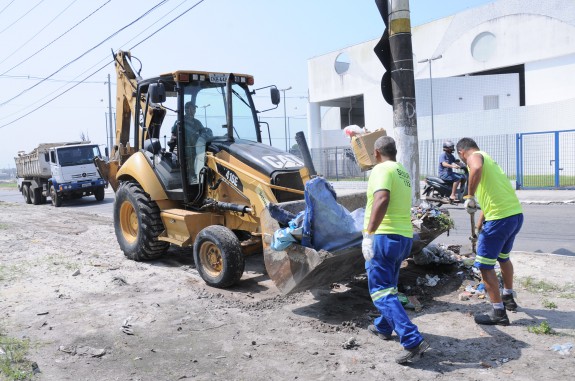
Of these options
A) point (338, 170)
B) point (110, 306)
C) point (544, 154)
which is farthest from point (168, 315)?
point (338, 170)

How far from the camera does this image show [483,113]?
28.6 m

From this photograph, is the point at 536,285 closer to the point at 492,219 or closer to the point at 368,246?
the point at 492,219

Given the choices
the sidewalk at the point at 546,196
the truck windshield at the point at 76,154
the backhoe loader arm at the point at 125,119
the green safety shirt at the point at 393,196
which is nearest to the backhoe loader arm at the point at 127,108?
the backhoe loader arm at the point at 125,119

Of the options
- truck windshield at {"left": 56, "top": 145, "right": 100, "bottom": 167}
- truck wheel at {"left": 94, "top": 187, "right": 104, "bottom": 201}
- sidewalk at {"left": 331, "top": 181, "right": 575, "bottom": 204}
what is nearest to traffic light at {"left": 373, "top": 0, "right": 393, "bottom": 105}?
sidewalk at {"left": 331, "top": 181, "right": 575, "bottom": 204}

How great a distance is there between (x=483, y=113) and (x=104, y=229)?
74.9 ft

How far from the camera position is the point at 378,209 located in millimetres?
4285

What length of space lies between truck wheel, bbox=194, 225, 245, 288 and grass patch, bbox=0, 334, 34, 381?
2301 mm

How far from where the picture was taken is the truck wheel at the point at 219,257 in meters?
6.39

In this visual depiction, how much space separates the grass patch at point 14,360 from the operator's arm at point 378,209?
122 inches

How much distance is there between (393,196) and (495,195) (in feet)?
4.30

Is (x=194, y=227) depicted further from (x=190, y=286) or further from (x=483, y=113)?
(x=483, y=113)

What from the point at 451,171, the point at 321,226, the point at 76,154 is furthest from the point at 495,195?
the point at 76,154

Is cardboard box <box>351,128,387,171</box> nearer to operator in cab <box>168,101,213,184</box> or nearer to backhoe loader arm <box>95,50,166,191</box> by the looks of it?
operator in cab <box>168,101,213,184</box>

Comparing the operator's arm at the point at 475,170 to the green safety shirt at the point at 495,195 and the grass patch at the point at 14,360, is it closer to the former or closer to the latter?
the green safety shirt at the point at 495,195
